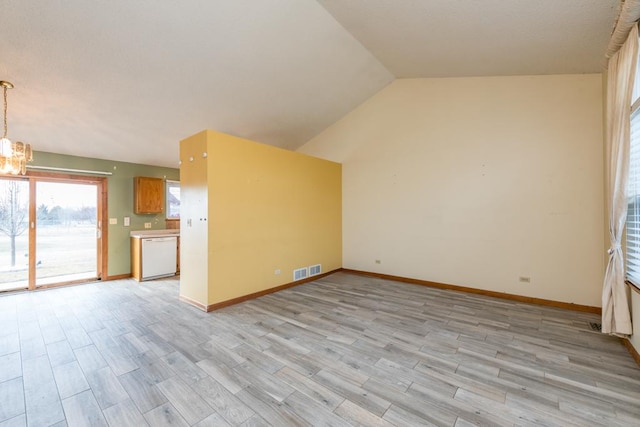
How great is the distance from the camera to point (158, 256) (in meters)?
5.39

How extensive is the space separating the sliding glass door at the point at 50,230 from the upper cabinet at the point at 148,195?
1.90 ft

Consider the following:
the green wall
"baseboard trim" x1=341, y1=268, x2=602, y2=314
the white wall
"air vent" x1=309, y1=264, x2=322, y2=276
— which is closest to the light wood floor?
"baseboard trim" x1=341, y1=268, x2=602, y2=314

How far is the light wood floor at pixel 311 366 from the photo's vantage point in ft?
5.61

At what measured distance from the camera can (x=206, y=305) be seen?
3496 millimetres

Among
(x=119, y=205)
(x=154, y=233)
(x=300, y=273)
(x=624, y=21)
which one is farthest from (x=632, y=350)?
(x=119, y=205)

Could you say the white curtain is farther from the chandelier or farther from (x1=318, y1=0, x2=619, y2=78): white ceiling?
the chandelier

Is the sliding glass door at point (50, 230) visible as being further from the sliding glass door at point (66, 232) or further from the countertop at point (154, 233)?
the countertop at point (154, 233)

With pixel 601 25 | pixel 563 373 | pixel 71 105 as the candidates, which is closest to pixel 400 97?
pixel 601 25

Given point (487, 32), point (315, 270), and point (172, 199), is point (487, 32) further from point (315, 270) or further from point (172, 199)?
point (172, 199)

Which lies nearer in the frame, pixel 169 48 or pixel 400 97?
pixel 169 48

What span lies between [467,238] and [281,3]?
4.44m

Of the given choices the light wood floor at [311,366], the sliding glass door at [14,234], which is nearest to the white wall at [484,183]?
the light wood floor at [311,366]

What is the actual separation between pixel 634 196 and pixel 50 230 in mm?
8614

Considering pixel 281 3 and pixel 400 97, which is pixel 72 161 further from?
Result: pixel 400 97
